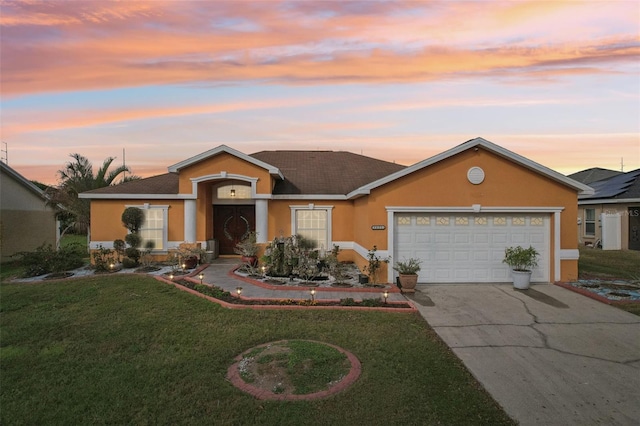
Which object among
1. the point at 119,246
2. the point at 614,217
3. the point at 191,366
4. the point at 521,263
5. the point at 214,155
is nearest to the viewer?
the point at 191,366

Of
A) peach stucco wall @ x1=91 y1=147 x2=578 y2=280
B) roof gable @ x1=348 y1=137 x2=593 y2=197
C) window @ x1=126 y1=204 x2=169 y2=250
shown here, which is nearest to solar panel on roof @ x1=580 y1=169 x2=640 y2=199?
peach stucco wall @ x1=91 y1=147 x2=578 y2=280

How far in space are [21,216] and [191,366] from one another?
18228 millimetres

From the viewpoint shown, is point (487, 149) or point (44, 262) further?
point (44, 262)

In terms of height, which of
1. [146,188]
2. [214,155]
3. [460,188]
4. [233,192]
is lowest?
[460,188]

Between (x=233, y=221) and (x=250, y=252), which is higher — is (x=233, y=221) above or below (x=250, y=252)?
above

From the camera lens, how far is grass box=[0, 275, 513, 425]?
4176mm

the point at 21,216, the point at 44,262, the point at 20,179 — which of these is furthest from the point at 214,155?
the point at 21,216

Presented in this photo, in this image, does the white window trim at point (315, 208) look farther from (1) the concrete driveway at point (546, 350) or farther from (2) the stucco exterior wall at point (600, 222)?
(2) the stucco exterior wall at point (600, 222)

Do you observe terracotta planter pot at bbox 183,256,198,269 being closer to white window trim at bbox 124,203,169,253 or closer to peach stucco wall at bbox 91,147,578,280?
white window trim at bbox 124,203,169,253

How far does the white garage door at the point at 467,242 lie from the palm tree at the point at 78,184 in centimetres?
1618

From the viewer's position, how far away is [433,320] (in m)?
7.77

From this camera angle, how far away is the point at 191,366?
17.6 feet

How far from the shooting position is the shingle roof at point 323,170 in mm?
15422

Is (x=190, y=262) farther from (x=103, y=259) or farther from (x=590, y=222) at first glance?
(x=590, y=222)
